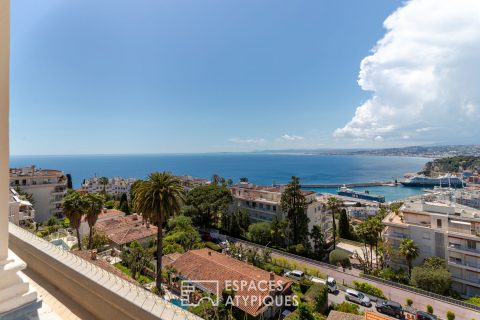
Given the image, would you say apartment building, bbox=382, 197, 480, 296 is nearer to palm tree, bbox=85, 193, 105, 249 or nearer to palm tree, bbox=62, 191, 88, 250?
palm tree, bbox=85, 193, 105, 249

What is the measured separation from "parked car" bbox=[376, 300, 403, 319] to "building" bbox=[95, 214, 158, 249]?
2229 centimetres

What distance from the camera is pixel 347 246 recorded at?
118 feet

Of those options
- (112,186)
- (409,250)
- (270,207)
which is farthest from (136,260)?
(112,186)

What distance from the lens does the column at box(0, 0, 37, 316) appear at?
1947 millimetres

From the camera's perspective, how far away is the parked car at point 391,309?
19047 mm

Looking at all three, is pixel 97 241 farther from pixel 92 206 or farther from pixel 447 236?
pixel 447 236

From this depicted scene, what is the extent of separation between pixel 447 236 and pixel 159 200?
88.2 feet

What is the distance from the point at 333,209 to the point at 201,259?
72.2 feet

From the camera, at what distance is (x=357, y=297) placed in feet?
69.9

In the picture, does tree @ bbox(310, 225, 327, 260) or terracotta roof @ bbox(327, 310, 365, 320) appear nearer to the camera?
terracotta roof @ bbox(327, 310, 365, 320)

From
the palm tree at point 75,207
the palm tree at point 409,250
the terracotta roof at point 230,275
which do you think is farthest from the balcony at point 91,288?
the palm tree at point 409,250

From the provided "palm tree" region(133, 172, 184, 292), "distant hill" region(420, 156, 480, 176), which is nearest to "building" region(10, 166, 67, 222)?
"palm tree" region(133, 172, 184, 292)

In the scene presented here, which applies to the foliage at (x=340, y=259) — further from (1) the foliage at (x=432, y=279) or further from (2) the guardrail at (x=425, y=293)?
(1) the foliage at (x=432, y=279)

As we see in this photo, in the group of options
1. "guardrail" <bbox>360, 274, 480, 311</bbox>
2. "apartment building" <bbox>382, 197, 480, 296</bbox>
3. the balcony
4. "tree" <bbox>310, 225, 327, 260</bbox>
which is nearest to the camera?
the balcony
